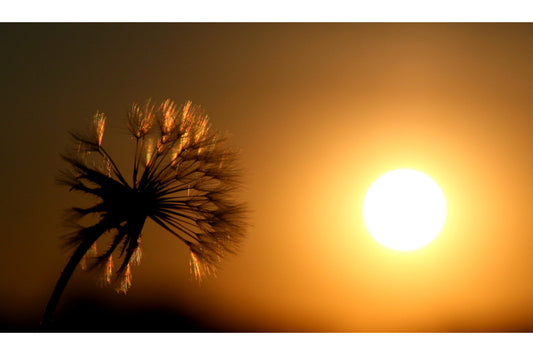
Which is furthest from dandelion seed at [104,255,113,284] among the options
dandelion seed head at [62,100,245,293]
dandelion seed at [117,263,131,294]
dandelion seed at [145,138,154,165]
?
dandelion seed at [145,138,154,165]

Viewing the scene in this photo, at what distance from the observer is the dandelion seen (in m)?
3.71

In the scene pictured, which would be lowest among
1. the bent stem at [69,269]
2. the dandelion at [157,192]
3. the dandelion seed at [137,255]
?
the bent stem at [69,269]

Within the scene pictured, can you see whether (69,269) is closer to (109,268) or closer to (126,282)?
(109,268)

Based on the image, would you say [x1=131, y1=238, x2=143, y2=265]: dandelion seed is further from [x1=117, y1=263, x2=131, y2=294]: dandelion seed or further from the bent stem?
the bent stem

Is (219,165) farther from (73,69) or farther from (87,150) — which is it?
(73,69)

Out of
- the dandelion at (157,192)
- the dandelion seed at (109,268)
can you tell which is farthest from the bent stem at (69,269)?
the dandelion seed at (109,268)

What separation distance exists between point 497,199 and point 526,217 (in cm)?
28

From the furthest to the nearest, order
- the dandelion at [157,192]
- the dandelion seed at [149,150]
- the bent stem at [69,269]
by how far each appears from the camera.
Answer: the dandelion seed at [149,150]
the dandelion at [157,192]
the bent stem at [69,269]

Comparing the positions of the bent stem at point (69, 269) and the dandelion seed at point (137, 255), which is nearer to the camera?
the bent stem at point (69, 269)

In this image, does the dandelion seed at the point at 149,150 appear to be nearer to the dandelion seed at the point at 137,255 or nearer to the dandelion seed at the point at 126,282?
the dandelion seed at the point at 137,255

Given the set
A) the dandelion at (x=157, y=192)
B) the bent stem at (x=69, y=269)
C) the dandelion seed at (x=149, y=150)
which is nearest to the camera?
the bent stem at (x=69, y=269)

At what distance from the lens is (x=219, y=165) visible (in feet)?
12.9

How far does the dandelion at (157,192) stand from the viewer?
3715 millimetres

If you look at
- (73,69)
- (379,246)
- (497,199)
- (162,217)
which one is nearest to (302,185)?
(379,246)
